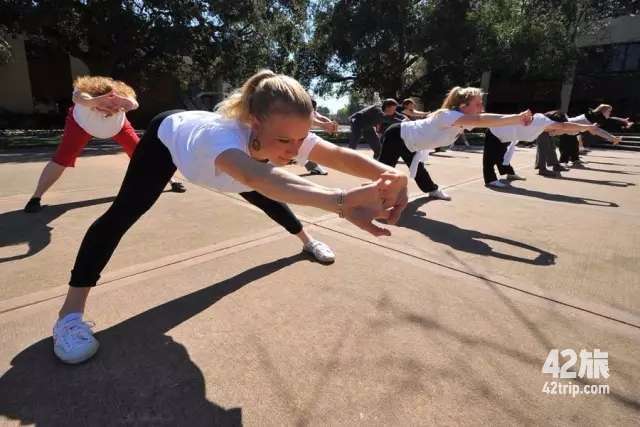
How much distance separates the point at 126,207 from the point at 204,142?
664 millimetres

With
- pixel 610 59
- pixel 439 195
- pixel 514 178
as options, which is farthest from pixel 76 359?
pixel 610 59

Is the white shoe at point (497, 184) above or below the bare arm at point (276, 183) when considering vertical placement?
below

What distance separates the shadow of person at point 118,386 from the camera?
1511mm

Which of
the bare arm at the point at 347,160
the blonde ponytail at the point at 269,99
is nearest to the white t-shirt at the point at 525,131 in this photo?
the bare arm at the point at 347,160

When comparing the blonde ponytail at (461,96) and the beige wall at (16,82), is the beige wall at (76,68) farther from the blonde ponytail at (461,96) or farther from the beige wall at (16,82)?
the blonde ponytail at (461,96)

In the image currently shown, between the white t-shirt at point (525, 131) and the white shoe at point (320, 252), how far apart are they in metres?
4.43

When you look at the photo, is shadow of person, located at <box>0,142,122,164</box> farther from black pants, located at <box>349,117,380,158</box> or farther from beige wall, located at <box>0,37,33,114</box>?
beige wall, located at <box>0,37,33,114</box>

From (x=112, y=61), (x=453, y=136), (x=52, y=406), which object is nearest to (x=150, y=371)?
(x=52, y=406)

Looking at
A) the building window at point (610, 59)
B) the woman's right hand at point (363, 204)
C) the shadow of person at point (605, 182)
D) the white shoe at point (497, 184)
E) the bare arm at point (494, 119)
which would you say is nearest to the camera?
the woman's right hand at point (363, 204)

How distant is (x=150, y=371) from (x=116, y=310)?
66 cm

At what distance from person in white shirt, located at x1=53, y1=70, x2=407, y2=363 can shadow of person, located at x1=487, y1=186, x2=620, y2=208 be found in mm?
4794

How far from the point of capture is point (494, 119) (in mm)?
3910

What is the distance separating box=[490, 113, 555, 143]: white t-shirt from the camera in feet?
19.2

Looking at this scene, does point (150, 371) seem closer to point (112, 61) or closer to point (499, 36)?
point (112, 61)
